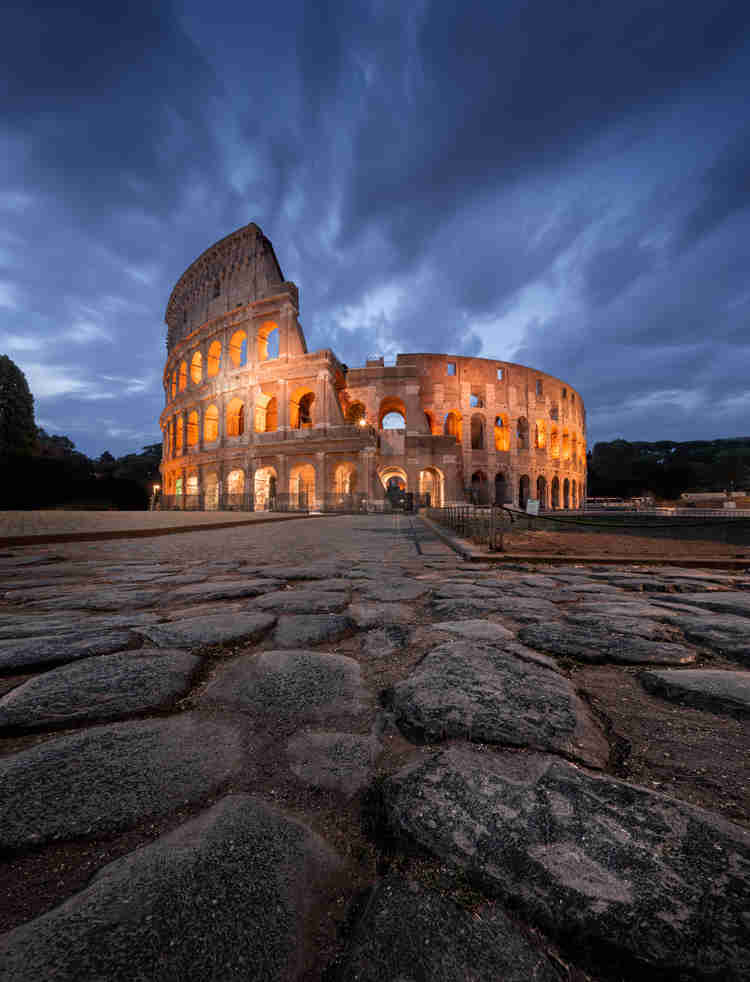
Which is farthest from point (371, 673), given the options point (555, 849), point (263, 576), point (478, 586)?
point (263, 576)

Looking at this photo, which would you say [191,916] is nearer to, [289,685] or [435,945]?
[435,945]

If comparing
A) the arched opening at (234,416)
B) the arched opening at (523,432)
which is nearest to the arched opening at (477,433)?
the arched opening at (523,432)

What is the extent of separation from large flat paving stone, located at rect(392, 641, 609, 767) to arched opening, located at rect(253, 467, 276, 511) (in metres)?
19.1

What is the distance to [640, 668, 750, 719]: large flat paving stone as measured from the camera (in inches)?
37.4

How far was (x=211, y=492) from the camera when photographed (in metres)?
22.2

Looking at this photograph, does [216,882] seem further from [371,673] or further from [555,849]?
[371,673]

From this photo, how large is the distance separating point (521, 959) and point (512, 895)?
6 cm

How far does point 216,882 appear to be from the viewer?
1.59ft

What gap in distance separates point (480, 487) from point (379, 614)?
85.8ft

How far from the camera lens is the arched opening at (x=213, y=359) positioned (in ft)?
78.9

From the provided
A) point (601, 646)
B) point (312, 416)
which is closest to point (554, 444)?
point (312, 416)

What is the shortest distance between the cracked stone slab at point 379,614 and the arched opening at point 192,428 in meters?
26.4

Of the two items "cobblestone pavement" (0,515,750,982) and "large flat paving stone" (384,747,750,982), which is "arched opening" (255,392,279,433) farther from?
"large flat paving stone" (384,747,750,982)

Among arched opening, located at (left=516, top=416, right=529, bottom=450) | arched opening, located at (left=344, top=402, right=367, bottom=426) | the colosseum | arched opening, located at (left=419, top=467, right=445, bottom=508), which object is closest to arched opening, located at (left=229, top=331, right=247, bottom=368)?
the colosseum
